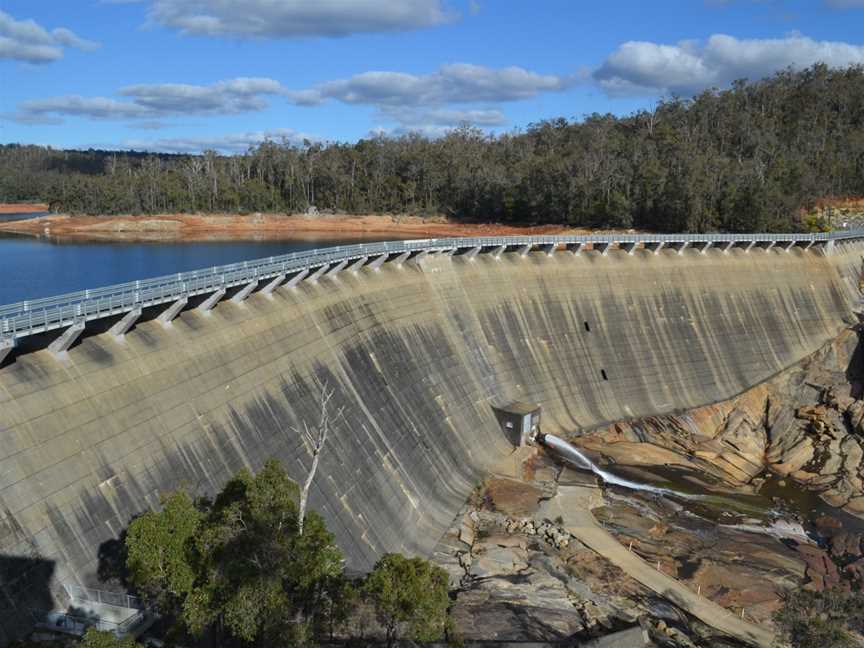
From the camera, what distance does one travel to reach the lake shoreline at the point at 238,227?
382 ft

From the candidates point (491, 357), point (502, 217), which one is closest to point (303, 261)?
point (491, 357)

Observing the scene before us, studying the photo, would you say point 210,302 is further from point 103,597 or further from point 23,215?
point 23,215

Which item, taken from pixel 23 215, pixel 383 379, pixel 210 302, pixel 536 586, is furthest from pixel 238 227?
pixel 536 586

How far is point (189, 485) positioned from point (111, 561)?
Result: 3965mm

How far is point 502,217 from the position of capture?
118688 mm

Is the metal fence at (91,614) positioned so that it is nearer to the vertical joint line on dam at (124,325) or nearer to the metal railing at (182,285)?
the metal railing at (182,285)

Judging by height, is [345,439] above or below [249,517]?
below

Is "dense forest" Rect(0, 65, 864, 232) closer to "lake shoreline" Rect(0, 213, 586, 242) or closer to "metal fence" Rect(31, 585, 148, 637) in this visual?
"lake shoreline" Rect(0, 213, 586, 242)

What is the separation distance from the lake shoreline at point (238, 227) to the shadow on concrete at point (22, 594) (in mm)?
96681

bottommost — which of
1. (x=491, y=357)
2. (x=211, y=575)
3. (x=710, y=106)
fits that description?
(x=491, y=357)

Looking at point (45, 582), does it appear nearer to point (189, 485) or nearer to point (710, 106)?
point (189, 485)

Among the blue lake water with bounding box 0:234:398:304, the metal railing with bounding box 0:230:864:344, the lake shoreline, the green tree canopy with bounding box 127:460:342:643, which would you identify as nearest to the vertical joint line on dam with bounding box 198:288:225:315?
the metal railing with bounding box 0:230:864:344

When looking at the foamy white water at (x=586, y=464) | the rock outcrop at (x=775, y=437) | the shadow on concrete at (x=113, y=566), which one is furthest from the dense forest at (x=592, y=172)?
the shadow on concrete at (x=113, y=566)

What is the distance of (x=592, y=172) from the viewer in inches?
4198
